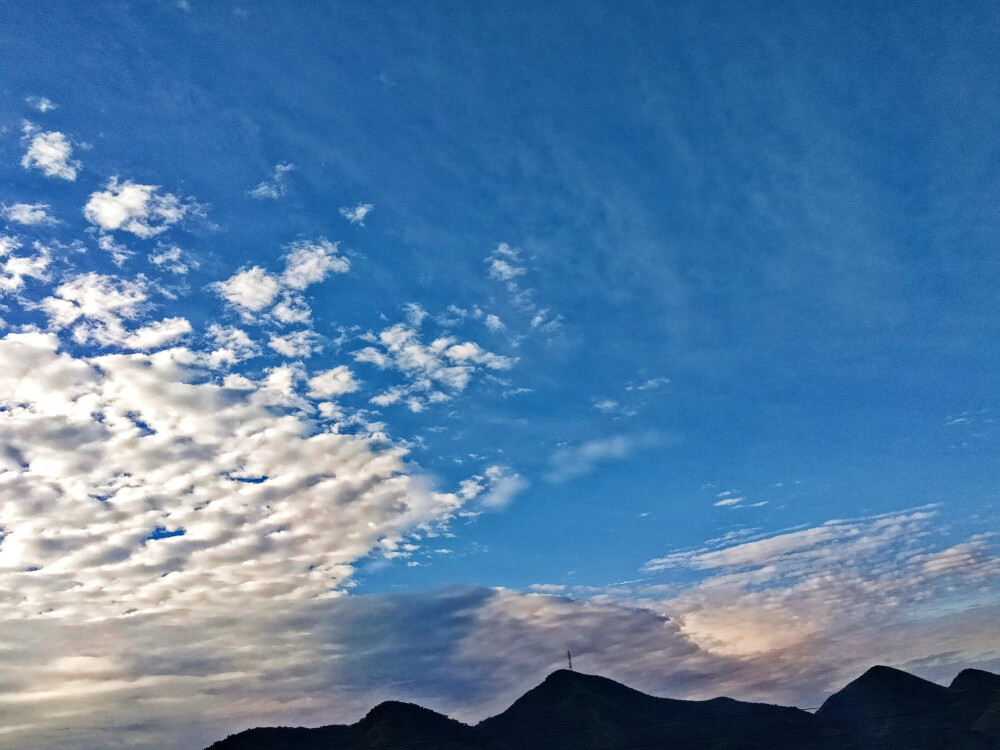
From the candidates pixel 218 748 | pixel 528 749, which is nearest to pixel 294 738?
pixel 218 748

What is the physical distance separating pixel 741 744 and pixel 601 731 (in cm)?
3817

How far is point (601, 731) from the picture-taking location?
651 feet

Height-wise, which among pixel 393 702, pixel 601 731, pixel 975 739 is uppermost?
pixel 393 702

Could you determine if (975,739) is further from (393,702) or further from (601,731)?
(393,702)

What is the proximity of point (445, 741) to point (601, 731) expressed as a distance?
147 feet

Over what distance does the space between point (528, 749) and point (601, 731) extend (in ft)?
66.5

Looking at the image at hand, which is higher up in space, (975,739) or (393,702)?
(393,702)

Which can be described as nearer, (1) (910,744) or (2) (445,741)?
(2) (445,741)

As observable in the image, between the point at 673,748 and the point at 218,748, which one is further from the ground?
the point at 218,748

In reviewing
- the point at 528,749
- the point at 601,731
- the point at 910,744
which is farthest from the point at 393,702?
the point at 910,744

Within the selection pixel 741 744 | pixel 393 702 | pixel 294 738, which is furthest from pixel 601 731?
pixel 294 738

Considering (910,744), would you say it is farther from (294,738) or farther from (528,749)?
(294,738)

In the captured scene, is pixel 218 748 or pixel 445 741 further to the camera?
pixel 218 748

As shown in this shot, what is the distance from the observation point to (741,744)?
19900 centimetres
